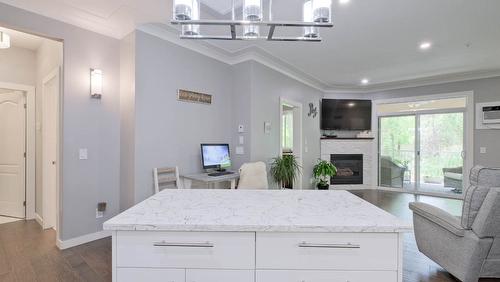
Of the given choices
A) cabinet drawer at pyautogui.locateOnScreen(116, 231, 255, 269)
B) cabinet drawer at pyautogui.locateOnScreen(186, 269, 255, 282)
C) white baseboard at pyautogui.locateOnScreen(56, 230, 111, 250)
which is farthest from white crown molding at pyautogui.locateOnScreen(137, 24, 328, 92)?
cabinet drawer at pyautogui.locateOnScreen(186, 269, 255, 282)

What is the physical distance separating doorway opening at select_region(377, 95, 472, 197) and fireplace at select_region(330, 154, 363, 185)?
53 centimetres

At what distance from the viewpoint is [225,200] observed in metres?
1.45

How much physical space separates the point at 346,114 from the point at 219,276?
20.4 feet

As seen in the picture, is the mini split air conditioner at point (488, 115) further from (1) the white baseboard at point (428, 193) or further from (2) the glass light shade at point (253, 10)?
(2) the glass light shade at point (253, 10)

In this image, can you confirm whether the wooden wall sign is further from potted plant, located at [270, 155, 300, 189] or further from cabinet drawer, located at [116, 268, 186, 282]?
cabinet drawer, located at [116, 268, 186, 282]

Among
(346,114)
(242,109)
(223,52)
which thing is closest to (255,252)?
(242,109)

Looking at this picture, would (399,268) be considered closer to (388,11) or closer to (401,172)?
(388,11)

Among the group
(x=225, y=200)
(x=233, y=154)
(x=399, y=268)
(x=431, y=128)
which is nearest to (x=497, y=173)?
(x=399, y=268)

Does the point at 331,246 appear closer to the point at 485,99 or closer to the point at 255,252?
the point at 255,252

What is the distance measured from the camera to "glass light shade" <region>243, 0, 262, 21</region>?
4.58 ft

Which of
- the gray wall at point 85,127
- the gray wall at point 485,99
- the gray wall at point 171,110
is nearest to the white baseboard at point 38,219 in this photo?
the gray wall at point 85,127

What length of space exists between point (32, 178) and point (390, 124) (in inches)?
302

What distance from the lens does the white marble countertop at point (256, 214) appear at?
1006 mm

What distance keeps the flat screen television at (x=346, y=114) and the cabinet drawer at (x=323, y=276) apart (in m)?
5.65
